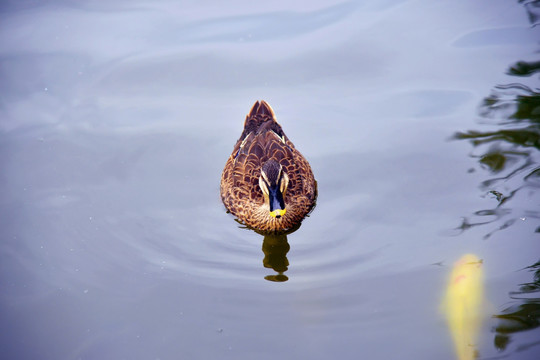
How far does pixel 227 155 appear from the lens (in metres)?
7.86

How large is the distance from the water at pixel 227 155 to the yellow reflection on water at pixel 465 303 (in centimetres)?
8

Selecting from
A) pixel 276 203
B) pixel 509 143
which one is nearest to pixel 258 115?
pixel 276 203

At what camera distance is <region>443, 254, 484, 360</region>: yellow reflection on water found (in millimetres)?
5488

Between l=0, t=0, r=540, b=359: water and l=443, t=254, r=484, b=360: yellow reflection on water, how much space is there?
8cm

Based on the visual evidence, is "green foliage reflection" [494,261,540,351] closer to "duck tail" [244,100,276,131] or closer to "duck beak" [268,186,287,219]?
"duck beak" [268,186,287,219]

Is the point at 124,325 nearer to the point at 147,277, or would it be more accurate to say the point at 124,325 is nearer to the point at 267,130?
the point at 147,277

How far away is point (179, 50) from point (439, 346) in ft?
18.5

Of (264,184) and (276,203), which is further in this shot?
(264,184)

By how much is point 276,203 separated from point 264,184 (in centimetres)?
36

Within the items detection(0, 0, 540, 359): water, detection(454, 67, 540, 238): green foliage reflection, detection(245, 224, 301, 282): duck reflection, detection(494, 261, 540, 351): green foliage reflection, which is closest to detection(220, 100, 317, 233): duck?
detection(245, 224, 301, 282): duck reflection

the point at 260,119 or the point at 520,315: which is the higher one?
the point at 260,119

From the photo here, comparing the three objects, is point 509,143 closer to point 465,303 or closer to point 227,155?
point 465,303

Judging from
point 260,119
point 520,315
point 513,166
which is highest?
point 260,119

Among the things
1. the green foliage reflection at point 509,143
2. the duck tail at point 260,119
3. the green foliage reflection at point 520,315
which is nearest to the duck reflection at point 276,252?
the duck tail at point 260,119
